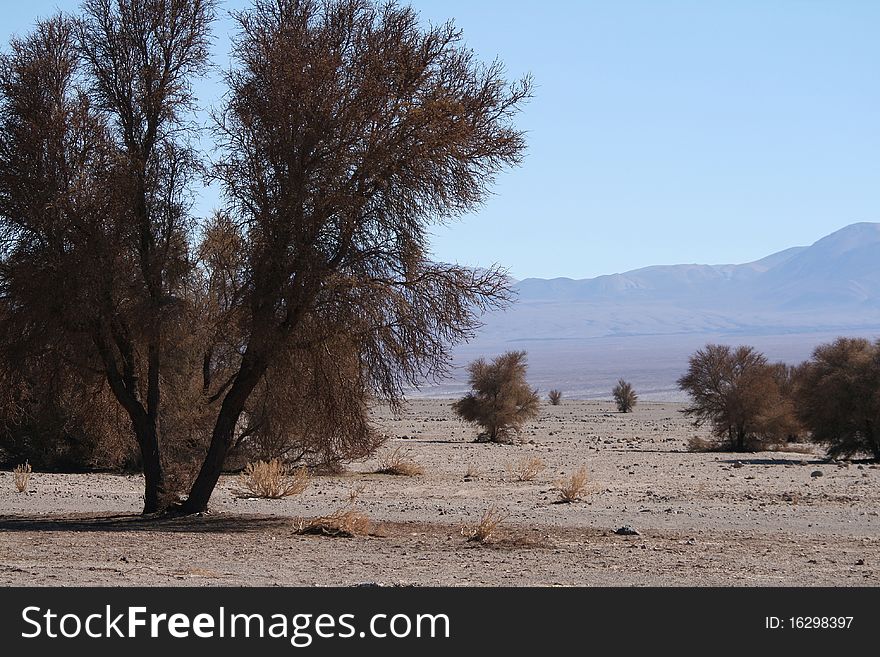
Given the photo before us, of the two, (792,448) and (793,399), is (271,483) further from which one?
(792,448)

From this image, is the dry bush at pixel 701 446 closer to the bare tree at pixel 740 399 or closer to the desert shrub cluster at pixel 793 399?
the desert shrub cluster at pixel 793 399

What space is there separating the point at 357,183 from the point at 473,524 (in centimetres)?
557

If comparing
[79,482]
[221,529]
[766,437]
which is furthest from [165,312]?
[766,437]

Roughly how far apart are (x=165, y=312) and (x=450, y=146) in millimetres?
4730

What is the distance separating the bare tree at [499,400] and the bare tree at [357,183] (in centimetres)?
2855

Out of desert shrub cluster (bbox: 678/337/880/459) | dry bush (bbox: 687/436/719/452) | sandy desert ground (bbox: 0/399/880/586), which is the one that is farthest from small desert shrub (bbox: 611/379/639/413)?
sandy desert ground (bbox: 0/399/880/586)

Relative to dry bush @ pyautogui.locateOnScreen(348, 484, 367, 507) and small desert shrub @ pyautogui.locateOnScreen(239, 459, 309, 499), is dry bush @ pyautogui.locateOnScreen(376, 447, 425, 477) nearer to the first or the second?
dry bush @ pyautogui.locateOnScreen(348, 484, 367, 507)

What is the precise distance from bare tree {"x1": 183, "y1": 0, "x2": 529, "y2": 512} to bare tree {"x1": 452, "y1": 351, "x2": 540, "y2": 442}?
1124 inches

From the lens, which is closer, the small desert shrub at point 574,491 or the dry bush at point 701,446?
the small desert shrub at point 574,491

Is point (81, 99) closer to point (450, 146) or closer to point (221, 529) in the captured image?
point (450, 146)

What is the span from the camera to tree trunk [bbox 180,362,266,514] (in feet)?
53.3

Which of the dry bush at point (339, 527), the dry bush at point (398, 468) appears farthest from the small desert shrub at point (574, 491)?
the dry bush at point (398, 468)

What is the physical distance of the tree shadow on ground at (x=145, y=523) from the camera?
15.3 m

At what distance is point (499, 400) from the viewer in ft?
147
